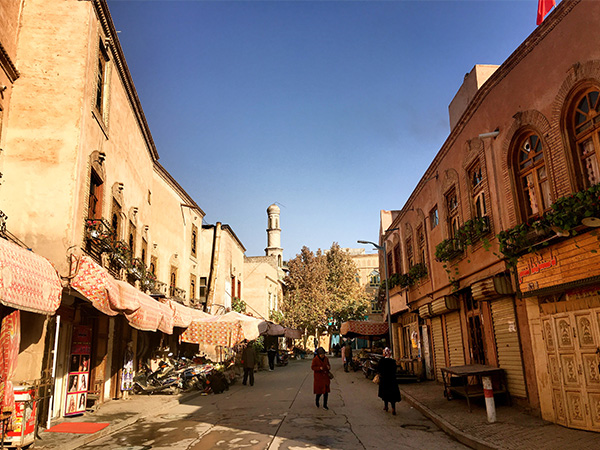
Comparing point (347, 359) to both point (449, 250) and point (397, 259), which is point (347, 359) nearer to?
point (397, 259)

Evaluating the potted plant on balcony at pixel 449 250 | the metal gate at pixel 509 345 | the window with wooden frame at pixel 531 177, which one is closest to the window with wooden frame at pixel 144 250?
the potted plant on balcony at pixel 449 250

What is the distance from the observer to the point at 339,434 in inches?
368

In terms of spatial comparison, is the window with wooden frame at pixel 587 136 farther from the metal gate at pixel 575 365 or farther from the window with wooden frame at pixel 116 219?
the window with wooden frame at pixel 116 219

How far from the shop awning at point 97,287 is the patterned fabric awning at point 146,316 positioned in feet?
3.44

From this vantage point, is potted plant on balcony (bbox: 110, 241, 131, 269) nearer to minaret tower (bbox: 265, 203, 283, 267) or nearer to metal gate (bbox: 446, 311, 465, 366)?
metal gate (bbox: 446, 311, 465, 366)

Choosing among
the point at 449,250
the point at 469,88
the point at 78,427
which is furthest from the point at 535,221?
the point at 78,427

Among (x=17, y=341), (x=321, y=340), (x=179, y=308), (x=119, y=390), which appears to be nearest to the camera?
(x=17, y=341)

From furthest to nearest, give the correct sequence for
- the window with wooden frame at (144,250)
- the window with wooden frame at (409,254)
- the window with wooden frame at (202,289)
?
1. the window with wooden frame at (202,289)
2. the window with wooden frame at (409,254)
3. the window with wooden frame at (144,250)

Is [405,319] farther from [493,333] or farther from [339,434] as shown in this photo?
[339,434]

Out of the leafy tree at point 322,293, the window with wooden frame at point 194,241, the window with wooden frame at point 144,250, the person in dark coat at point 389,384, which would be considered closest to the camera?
the person in dark coat at point 389,384

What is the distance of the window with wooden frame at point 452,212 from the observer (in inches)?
631

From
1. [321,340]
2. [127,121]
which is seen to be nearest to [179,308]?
[127,121]

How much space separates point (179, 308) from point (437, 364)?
33.9ft

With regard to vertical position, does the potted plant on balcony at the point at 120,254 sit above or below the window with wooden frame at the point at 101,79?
below
